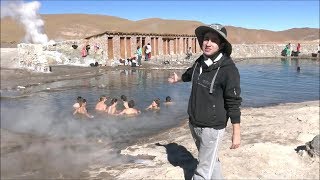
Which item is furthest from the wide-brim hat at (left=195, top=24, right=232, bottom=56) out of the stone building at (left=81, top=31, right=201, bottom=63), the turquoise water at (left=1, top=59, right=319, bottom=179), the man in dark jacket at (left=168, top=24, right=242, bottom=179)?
the stone building at (left=81, top=31, right=201, bottom=63)

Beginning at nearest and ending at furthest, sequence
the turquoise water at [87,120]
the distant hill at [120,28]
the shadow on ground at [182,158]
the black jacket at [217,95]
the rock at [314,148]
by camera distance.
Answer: the black jacket at [217,95]
the turquoise water at [87,120]
the shadow on ground at [182,158]
the rock at [314,148]
the distant hill at [120,28]

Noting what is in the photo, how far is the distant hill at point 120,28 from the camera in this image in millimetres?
88375

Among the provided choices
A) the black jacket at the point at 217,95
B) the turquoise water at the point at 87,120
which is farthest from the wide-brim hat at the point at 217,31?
the turquoise water at the point at 87,120

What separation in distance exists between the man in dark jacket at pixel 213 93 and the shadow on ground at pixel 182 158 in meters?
1.99

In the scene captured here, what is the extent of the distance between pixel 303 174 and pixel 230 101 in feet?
10.7

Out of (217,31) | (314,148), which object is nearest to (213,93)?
(217,31)

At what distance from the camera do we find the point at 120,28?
102 meters

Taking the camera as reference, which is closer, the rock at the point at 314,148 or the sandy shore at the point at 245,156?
the sandy shore at the point at 245,156

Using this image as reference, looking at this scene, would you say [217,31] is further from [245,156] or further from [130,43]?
[130,43]

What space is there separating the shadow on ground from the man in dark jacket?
1993 millimetres

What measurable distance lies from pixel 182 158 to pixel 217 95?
3542 mm

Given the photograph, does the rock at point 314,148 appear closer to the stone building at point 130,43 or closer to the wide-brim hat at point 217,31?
the wide-brim hat at point 217,31

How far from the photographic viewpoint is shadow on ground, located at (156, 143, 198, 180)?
21.8ft

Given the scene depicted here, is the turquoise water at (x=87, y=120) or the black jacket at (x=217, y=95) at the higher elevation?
the black jacket at (x=217, y=95)
